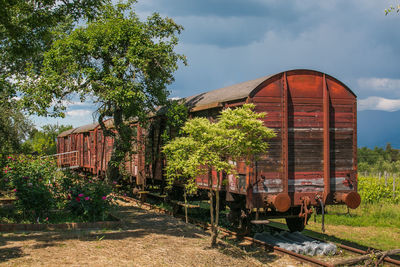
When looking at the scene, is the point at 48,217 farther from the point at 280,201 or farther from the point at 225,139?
the point at 280,201

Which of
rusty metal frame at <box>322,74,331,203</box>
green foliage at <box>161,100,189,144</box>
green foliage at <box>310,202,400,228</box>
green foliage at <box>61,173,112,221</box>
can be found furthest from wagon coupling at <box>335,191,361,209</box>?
green foliage at <box>61,173,112,221</box>

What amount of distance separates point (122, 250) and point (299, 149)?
4662 mm

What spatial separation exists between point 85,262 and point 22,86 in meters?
7.72

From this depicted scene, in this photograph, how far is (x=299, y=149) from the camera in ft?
28.4

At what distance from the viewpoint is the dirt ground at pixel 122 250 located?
612cm

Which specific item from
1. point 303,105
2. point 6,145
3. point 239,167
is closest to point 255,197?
point 239,167

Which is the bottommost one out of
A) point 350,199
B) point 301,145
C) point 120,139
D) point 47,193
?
point 350,199

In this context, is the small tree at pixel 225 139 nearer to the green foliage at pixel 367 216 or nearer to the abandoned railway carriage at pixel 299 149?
the abandoned railway carriage at pixel 299 149

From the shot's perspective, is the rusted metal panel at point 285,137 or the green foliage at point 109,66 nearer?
the rusted metal panel at point 285,137

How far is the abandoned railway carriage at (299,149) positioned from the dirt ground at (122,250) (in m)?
1.33

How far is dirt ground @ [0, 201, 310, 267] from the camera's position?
612 cm

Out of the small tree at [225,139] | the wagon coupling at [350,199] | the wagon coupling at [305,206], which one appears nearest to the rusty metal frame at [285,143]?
the wagon coupling at [305,206]

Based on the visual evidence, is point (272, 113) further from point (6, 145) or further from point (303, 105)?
point (6, 145)

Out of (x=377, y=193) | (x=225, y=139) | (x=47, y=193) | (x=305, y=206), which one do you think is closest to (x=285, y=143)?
(x=305, y=206)
